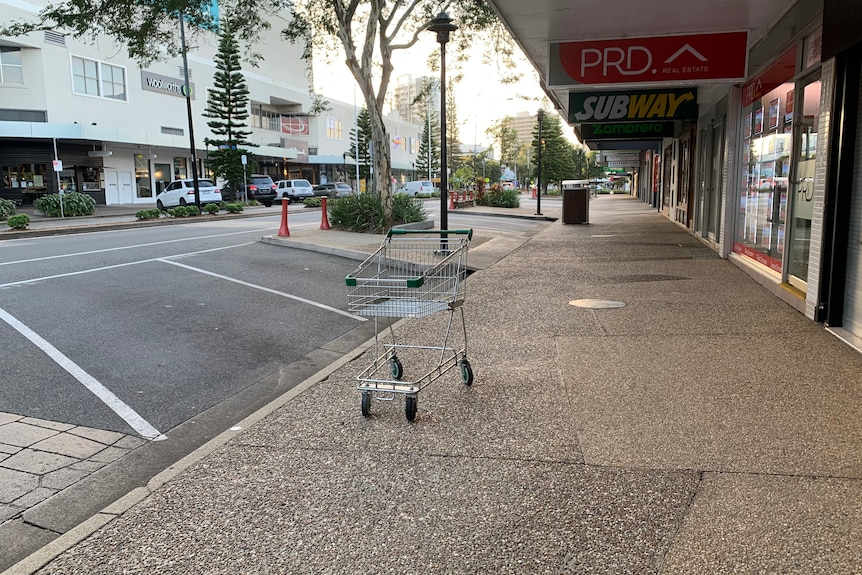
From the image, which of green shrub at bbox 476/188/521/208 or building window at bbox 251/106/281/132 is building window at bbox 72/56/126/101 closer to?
building window at bbox 251/106/281/132

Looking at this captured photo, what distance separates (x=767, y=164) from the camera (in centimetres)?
974

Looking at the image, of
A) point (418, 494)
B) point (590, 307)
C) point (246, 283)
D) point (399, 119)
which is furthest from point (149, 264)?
point (399, 119)

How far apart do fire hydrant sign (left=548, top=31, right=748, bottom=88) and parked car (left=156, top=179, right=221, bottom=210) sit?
2780cm

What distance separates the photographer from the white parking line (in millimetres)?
4973

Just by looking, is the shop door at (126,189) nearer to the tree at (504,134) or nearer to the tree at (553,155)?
the tree at (553,155)

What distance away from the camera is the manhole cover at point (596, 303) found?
27.7 feet

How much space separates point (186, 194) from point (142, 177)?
12.3 meters

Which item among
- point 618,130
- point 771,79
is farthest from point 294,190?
point 771,79

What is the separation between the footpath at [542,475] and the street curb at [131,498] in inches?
0.5

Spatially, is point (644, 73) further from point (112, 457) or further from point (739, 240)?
point (112, 457)

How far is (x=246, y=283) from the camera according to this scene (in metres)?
10.7

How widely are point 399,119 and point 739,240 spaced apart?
9346 centimetres

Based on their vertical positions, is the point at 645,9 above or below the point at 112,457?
above

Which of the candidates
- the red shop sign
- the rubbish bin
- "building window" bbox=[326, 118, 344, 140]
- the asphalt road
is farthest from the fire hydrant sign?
"building window" bbox=[326, 118, 344, 140]
